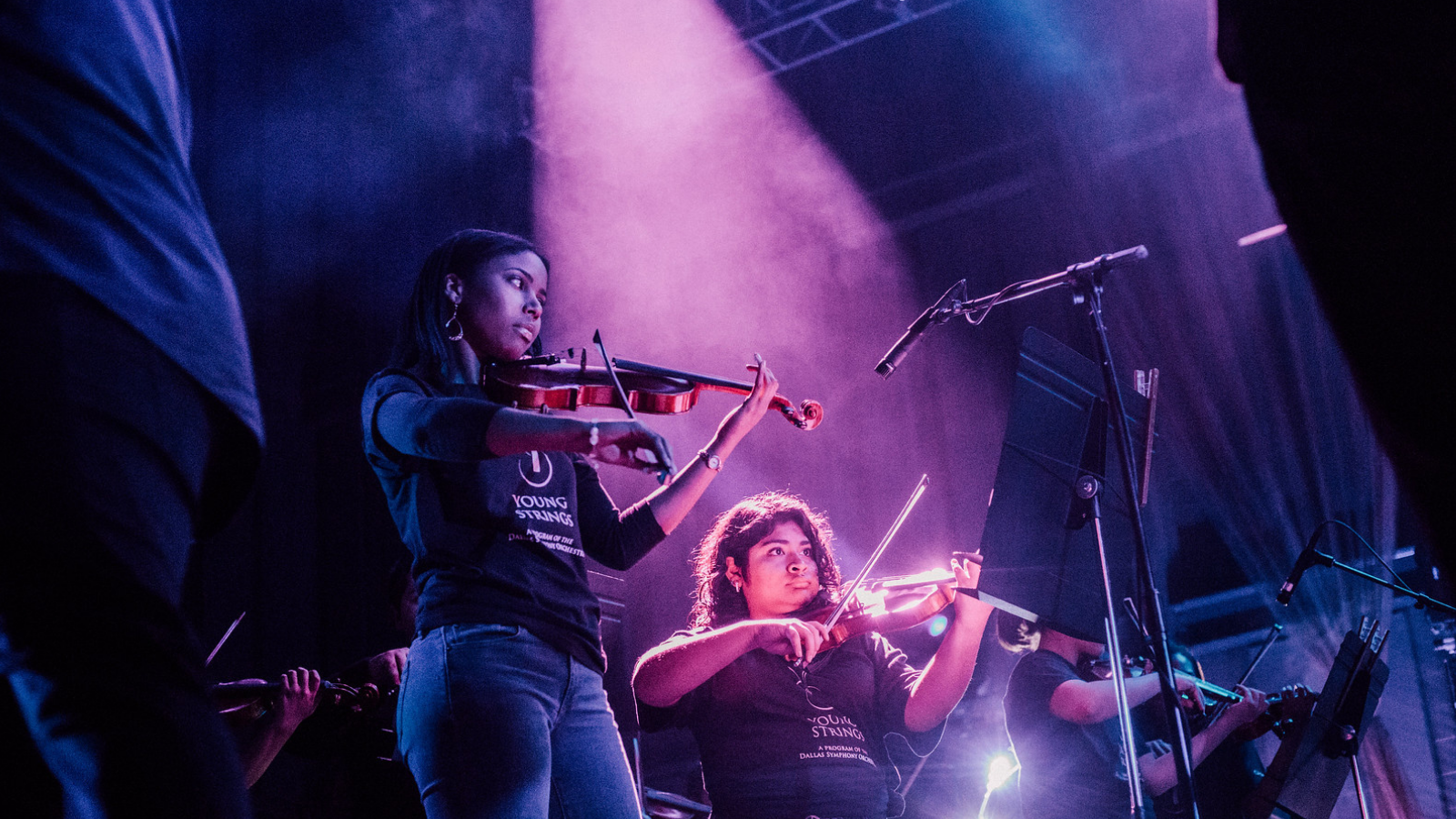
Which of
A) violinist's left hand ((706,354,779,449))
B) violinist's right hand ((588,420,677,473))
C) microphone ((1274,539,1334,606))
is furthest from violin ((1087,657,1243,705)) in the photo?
violinist's right hand ((588,420,677,473))

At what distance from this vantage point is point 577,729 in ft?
5.41

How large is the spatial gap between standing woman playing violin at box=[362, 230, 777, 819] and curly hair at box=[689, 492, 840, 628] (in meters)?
1.13

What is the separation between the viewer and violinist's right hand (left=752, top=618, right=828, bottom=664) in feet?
7.76

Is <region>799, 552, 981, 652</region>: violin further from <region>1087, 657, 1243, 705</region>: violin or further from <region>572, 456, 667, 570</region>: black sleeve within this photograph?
<region>1087, 657, 1243, 705</region>: violin

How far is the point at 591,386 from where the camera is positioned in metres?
2.25

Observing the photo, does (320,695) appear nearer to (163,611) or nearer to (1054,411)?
(1054,411)

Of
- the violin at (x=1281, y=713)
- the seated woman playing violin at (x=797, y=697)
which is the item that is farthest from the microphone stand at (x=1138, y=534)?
the violin at (x=1281, y=713)

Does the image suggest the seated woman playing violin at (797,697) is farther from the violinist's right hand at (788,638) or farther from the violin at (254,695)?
the violin at (254,695)

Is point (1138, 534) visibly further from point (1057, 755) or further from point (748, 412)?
point (1057, 755)

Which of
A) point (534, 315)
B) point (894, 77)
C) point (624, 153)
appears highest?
point (894, 77)

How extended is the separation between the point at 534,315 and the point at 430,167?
4.21m

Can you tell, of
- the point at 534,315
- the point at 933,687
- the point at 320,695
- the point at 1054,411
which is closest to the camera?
A: the point at 534,315

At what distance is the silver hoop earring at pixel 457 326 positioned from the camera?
1.97 meters

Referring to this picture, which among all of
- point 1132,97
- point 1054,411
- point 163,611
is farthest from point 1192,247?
point 163,611
